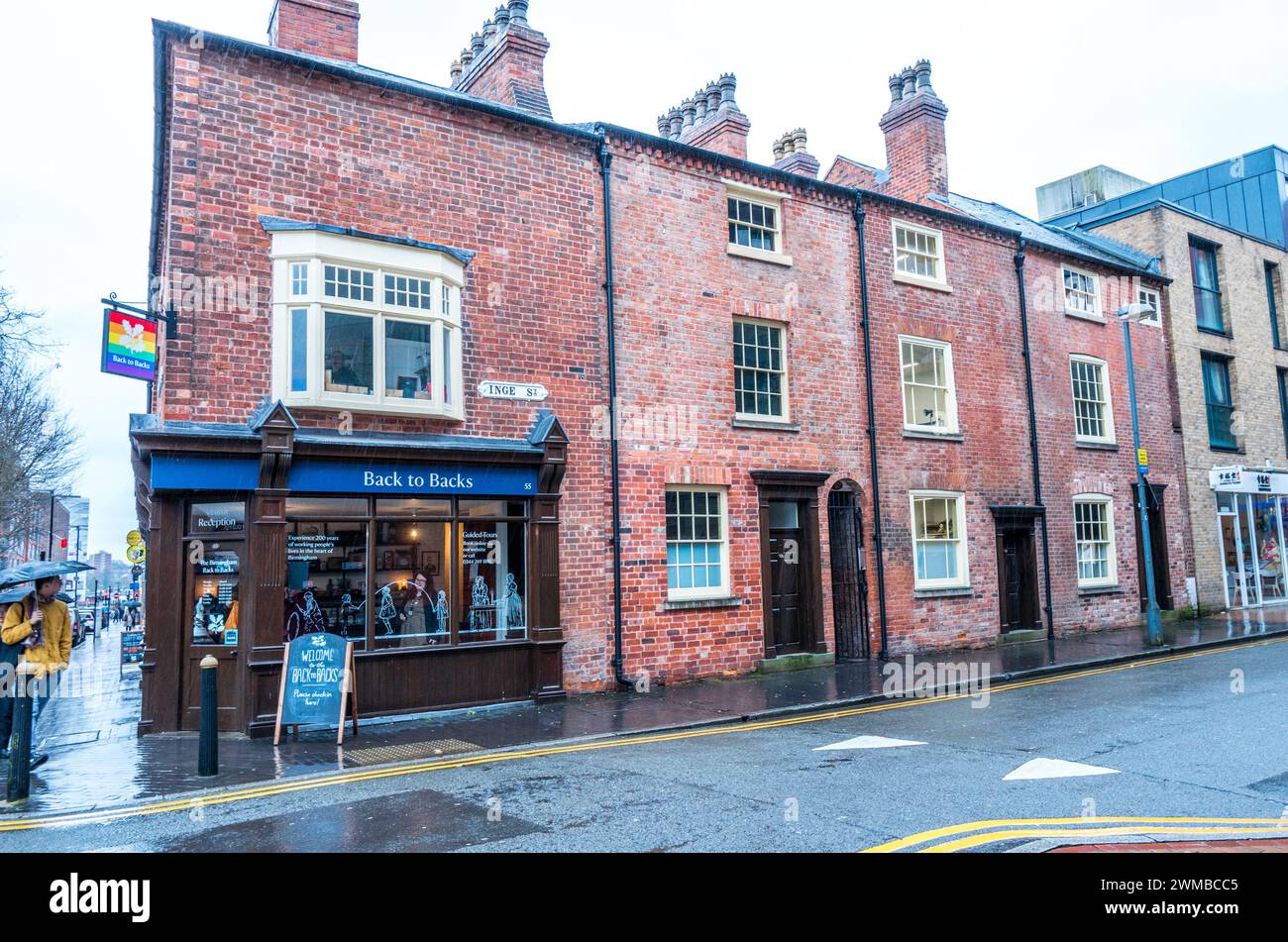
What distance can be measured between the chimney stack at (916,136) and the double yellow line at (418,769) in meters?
12.3

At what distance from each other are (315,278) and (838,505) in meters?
9.96

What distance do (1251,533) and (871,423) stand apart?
15.4m

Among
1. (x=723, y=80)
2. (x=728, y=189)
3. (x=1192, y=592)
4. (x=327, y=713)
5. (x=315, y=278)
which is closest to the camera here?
(x=327, y=713)

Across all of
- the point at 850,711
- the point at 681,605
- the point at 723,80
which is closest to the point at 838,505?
the point at 681,605

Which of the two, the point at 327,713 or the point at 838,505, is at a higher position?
the point at 838,505

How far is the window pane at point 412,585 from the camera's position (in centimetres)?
1150

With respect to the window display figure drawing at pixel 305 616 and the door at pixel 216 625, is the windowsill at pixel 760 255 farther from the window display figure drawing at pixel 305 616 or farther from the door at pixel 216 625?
the door at pixel 216 625

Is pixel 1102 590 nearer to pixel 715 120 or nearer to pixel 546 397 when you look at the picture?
pixel 715 120

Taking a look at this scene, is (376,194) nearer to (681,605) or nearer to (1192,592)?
(681,605)

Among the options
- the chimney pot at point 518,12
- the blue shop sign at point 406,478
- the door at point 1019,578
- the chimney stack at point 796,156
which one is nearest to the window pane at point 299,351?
the blue shop sign at point 406,478

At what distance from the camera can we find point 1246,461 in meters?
25.1

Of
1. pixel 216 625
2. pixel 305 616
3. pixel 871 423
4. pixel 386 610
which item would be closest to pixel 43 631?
pixel 216 625

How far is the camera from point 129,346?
1220 cm

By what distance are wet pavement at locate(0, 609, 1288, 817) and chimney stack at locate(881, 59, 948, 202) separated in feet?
35.5
